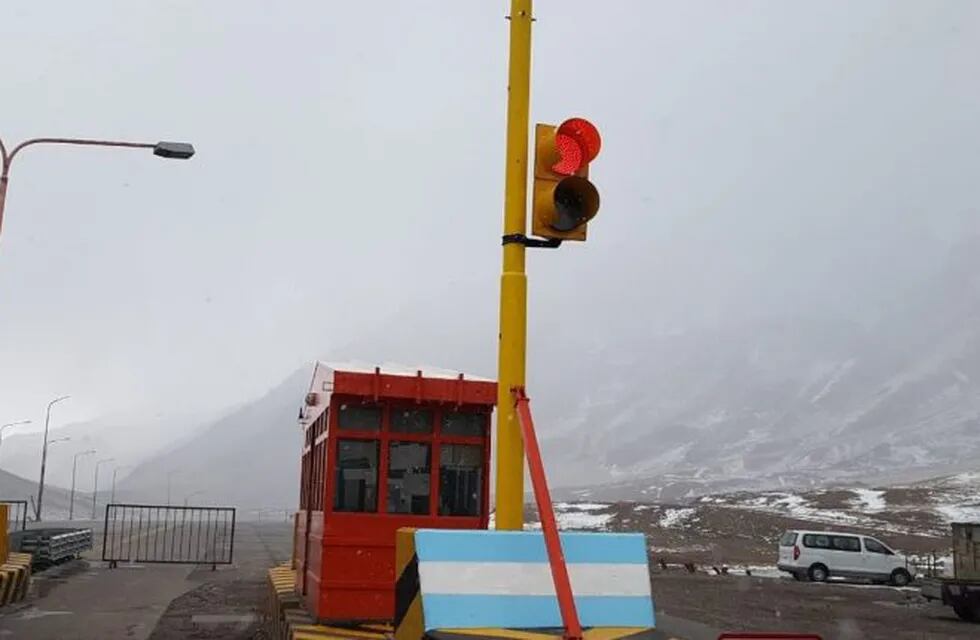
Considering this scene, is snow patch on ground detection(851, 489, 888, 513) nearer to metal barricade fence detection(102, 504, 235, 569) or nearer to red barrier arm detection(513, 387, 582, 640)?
metal barricade fence detection(102, 504, 235, 569)

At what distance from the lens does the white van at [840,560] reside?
31953 mm

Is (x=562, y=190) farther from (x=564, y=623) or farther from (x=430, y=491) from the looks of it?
(x=430, y=491)

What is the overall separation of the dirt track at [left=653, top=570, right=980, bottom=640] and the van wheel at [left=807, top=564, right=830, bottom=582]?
2.19 ft

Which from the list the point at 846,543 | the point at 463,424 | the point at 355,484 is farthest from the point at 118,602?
the point at 846,543

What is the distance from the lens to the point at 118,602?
64.9 feet

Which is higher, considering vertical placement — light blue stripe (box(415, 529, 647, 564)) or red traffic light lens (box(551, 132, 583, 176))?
red traffic light lens (box(551, 132, 583, 176))

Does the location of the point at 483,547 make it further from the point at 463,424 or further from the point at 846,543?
the point at 846,543

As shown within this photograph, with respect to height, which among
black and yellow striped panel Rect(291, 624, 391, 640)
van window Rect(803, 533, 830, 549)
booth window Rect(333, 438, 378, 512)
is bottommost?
van window Rect(803, 533, 830, 549)

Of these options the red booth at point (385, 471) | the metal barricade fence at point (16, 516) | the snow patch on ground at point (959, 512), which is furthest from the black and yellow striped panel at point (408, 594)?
the snow patch on ground at point (959, 512)

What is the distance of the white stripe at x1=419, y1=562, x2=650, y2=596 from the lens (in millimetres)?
4305

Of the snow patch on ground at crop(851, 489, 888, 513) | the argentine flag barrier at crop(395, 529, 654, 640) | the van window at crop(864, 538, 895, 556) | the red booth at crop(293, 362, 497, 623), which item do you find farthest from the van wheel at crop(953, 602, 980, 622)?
the snow patch on ground at crop(851, 489, 888, 513)

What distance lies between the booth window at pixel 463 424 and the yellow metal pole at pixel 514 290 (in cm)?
323

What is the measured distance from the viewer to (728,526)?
176ft

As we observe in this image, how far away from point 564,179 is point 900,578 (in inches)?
1245
